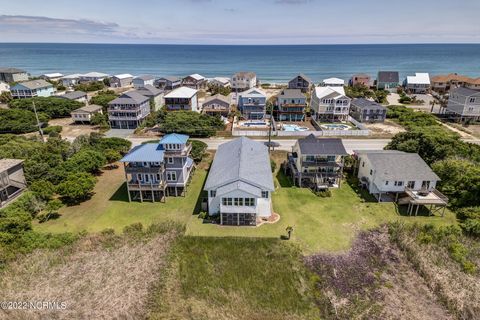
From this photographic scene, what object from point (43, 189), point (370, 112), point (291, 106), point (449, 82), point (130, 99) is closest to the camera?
point (43, 189)

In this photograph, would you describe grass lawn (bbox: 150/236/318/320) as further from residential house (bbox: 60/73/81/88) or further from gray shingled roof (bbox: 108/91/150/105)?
residential house (bbox: 60/73/81/88)

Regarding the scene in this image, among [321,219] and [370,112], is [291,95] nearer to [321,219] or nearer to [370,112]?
[370,112]

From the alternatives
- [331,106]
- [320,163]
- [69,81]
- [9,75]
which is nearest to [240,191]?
[320,163]

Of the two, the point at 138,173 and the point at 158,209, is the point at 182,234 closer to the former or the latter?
the point at 158,209

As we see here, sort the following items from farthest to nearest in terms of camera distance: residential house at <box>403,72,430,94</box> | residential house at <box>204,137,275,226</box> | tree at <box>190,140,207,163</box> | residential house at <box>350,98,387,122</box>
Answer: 1. residential house at <box>403,72,430,94</box>
2. residential house at <box>350,98,387,122</box>
3. tree at <box>190,140,207,163</box>
4. residential house at <box>204,137,275,226</box>

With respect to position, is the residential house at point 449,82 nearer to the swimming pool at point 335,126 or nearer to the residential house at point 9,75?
the swimming pool at point 335,126

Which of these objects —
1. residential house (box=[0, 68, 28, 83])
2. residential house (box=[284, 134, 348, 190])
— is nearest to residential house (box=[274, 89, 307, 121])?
residential house (box=[284, 134, 348, 190])
